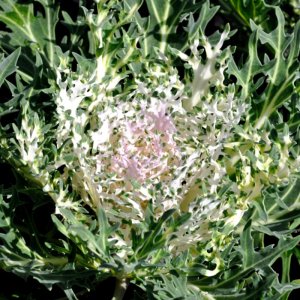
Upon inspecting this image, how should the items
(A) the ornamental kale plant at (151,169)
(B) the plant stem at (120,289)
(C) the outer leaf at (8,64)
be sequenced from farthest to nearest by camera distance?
(C) the outer leaf at (8,64) → (B) the plant stem at (120,289) → (A) the ornamental kale plant at (151,169)

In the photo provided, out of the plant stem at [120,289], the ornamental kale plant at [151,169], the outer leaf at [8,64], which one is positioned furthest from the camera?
the outer leaf at [8,64]

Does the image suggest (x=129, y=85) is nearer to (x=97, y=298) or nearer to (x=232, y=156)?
(x=232, y=156)

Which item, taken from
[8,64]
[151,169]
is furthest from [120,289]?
[8,64]

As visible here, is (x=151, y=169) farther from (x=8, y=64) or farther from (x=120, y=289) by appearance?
(x=8, y=64)

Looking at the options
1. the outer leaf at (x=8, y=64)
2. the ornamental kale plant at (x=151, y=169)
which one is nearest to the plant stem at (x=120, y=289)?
the ornamental kale plant at (x=151, y=169)

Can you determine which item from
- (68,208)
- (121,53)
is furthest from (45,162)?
(121,53)

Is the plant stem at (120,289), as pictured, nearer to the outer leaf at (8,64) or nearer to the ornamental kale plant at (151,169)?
the ornamental kale plant at (151,169)

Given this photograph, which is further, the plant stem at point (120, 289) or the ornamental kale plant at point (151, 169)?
the plant stem at point (120, 289)

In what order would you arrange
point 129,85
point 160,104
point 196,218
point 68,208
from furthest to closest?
point 129,85 < point 160,104 < point 68,208 < point 196,218

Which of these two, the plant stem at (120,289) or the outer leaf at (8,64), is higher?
the outer leaf at (8,64)
